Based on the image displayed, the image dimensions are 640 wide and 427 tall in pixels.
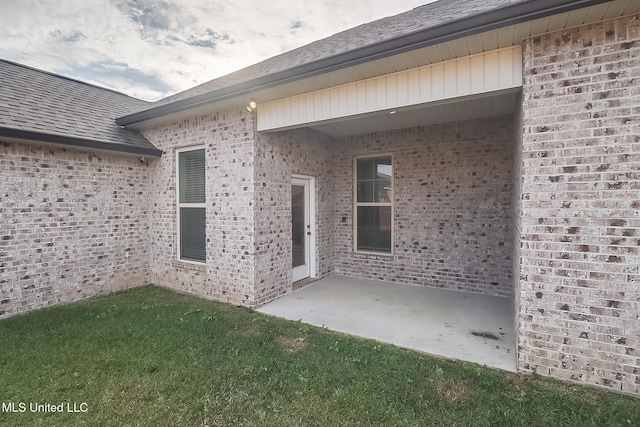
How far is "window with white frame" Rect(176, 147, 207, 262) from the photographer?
5.59 metres

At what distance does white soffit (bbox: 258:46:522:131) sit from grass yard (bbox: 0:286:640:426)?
2.91 meters

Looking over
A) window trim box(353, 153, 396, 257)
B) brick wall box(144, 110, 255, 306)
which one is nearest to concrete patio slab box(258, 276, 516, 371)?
window trim box(353, 153, 396, 257)

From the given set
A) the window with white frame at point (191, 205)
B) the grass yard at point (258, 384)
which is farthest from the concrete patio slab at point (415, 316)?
the window with white frame at point (191, 205)

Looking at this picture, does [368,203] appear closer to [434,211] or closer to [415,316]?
[434,211]

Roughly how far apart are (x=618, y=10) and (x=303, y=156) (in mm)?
4539

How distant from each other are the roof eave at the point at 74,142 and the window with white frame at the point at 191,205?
655mm

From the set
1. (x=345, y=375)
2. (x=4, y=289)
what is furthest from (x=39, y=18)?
(x=345, y=375)

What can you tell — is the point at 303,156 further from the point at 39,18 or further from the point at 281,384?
the point at 39,18

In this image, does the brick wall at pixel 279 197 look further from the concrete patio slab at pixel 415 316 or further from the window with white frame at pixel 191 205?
the window with white frame at pixel 191 205

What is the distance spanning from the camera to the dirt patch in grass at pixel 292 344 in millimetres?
3398

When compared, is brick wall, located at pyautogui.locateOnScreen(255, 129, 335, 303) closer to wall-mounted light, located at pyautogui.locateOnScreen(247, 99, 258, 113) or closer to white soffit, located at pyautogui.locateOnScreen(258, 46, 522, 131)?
wall-mounted light, located at pyautogui.locateOnScreen(247, 99, 258, 113)

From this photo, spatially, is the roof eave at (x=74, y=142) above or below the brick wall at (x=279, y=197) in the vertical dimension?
above

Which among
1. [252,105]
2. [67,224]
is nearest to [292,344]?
[252,105]

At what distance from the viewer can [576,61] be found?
2607 mm
